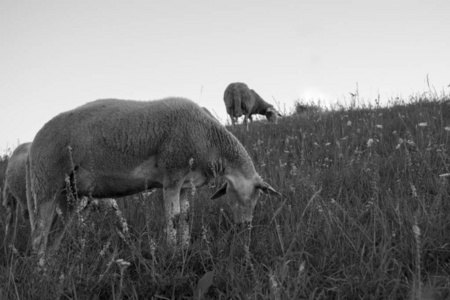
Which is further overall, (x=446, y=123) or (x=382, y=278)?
(x=446, y=123)

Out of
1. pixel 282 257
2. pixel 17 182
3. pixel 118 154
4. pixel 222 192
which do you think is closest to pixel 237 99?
pixel 222 192

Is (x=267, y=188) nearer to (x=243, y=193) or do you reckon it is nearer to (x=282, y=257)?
(x=243, y=193)

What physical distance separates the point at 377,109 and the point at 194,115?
5.64m

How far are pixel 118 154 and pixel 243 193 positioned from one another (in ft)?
4.72

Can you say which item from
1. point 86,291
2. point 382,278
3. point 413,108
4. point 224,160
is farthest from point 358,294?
point 413,108

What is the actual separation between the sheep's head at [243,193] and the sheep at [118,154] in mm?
21

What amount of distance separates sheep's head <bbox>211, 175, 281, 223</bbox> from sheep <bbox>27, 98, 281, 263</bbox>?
0.02m

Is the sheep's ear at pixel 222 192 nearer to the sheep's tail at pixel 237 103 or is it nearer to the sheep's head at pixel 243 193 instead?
the sheep's head at pixel 243 193

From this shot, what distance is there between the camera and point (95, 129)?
426 cm

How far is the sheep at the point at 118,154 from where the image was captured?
4.16m

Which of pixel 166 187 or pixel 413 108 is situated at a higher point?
pixel 413 108

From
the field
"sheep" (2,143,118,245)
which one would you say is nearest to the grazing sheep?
"sheep" (2,143,118,245)

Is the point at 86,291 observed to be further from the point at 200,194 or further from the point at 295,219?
the point at 200,194

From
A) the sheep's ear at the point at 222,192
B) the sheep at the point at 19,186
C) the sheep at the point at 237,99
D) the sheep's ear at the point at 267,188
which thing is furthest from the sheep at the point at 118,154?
the sheep at the point at 237,99
